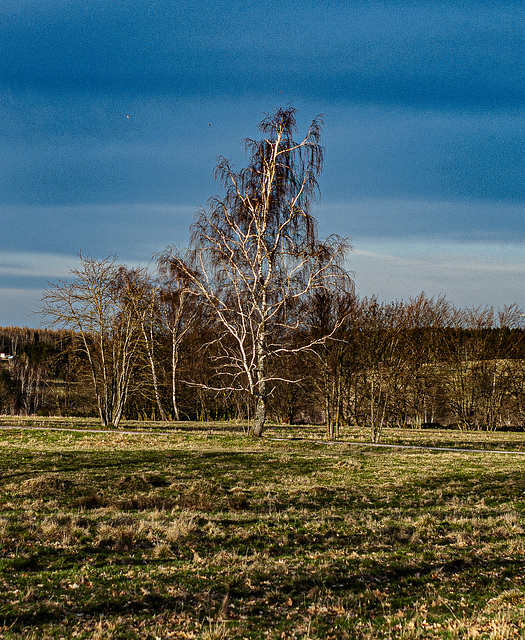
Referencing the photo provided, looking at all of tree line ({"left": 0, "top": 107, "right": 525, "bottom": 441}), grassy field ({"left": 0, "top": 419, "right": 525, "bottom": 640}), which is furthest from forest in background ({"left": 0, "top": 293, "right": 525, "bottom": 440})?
grassy field ({"left": 0, "top": 419, "right": 525, "bottom": 640})

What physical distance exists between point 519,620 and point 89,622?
438 cm

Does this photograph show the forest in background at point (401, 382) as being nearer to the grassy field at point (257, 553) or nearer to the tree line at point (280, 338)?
the tree line at point (280, 338)

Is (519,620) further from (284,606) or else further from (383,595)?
(284,606)

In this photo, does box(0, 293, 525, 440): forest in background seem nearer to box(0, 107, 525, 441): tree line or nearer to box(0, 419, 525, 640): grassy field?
box(0, 107, 525, 441): tree line

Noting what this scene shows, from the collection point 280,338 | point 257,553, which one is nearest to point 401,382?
point 280,338

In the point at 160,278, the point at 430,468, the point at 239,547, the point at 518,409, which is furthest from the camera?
the point at 518,409

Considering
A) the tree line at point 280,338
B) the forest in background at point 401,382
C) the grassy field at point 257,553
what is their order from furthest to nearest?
the forest in background at point 401,382 < the tree line at point 280,338 < the grassy field at point 257,553

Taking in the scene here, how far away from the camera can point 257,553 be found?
7887 mm

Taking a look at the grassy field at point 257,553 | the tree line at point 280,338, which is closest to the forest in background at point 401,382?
the tree line at point 280,338

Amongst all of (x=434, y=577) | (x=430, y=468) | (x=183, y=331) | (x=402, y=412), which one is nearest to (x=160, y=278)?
(x=183, y=331)

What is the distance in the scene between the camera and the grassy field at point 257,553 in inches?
220

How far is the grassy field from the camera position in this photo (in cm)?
560

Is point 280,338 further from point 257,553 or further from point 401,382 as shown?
point 257,553

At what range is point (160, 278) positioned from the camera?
142 ft
